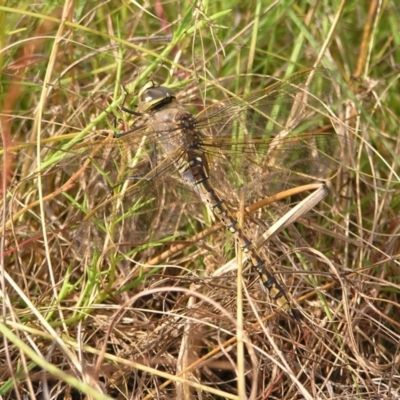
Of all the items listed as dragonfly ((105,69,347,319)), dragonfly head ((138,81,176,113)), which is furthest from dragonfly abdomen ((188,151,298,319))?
dragonfly head ((138,81,176,113))

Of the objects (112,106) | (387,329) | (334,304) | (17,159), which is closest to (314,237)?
(334,304)

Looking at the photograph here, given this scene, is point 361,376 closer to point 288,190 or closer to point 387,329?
point 387,329

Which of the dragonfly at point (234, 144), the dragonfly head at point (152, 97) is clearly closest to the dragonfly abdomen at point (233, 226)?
the dragonfly at point (234, 144)

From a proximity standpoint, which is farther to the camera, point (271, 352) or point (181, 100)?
point (181, 100)

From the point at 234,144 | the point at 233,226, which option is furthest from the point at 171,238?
the point at 234,144

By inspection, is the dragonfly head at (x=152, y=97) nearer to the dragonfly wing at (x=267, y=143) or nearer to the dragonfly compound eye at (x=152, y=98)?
the dragonfly compound eye at (x=152, y=98)

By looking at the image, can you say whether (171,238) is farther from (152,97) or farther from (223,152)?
(152,97)

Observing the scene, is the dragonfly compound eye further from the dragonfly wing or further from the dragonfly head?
the dragonfly wing
